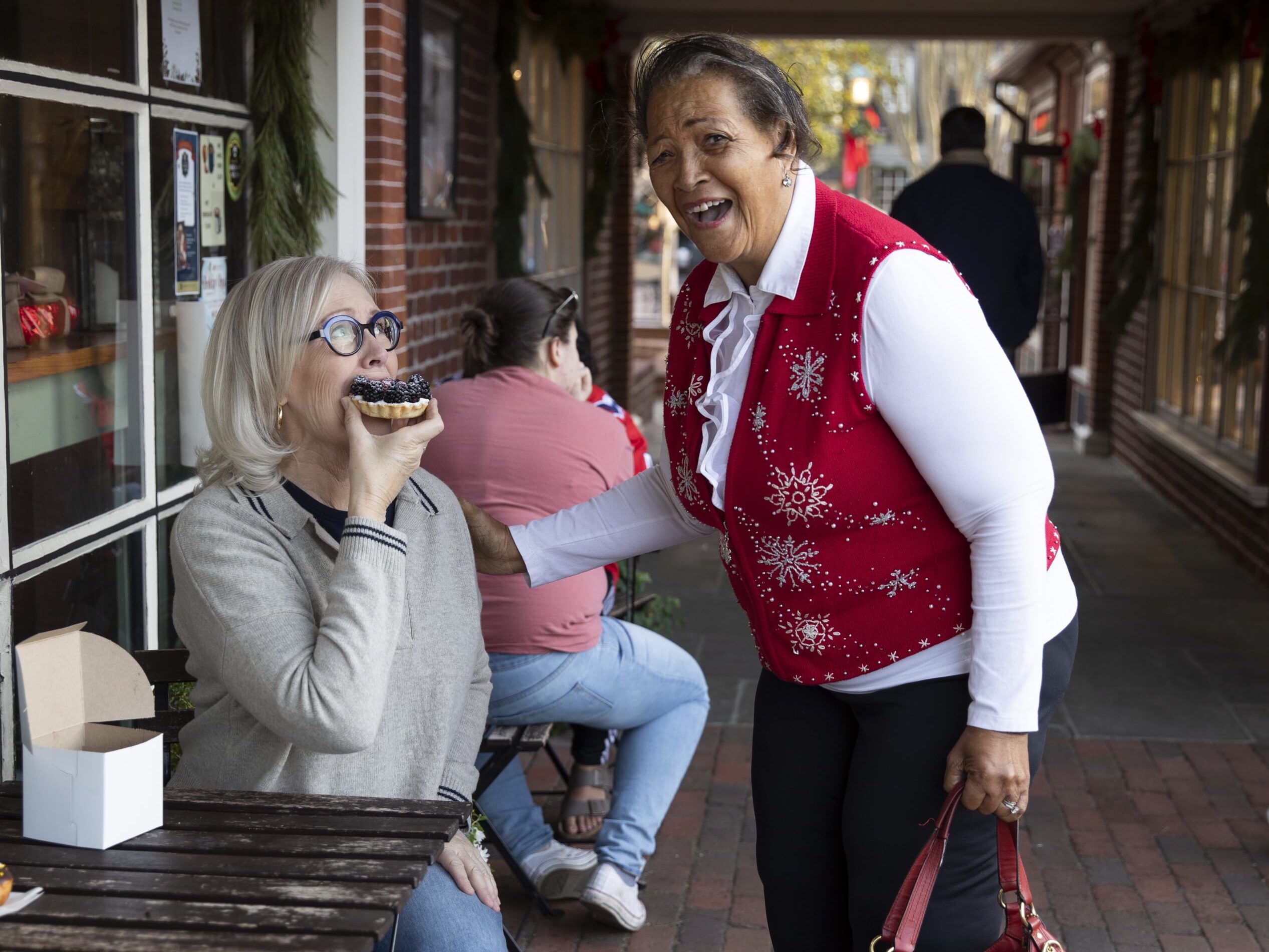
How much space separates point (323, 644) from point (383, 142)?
2.57 metres

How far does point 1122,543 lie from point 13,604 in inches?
235

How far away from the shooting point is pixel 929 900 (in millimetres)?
1897

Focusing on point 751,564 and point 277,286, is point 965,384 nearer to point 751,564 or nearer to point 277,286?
point 751,564

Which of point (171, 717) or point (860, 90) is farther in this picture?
point (860, 90)

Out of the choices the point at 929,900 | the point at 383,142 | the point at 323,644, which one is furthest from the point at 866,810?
the point at 383,142

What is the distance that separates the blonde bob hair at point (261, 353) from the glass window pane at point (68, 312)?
0.73m

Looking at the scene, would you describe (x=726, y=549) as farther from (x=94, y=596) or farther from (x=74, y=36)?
(x=74, y=36)

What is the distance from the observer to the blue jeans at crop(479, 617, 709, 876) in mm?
3068

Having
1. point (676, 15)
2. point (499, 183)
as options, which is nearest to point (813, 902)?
point (499, 183)

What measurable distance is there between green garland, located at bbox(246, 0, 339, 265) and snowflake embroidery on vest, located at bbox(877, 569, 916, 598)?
7.84 ft

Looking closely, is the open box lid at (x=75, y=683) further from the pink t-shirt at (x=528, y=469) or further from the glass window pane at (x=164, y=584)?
the glass window pane at (x=164, y=584)

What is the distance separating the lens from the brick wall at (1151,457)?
6691 millimetres

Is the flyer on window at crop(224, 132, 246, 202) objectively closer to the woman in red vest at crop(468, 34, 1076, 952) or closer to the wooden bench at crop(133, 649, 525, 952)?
the wooden bench at crop(133, 649, 525, 952)

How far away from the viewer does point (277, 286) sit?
216cm
